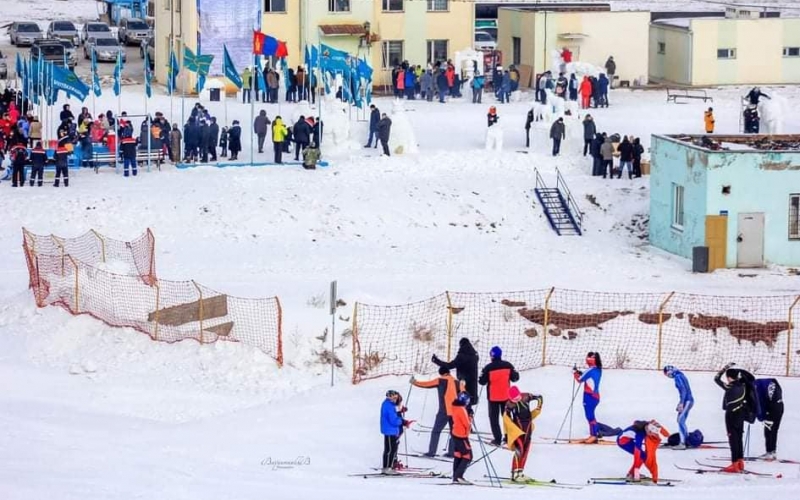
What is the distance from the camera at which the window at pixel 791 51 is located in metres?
59.8

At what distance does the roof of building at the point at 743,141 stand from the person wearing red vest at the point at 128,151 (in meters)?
12.2

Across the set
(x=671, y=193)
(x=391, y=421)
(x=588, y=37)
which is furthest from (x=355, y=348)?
(x=588, y=37)

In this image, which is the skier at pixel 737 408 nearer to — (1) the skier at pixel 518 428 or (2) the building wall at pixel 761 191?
(1) the skier at pixel 518 428

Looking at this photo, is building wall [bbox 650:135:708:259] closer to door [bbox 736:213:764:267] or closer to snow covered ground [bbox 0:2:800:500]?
snow covered ground [bbox 0:2:800:500]

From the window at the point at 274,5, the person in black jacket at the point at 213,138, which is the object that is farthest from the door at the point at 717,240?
the window at the point at 274,5

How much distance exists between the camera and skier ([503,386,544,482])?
20562 millimetres

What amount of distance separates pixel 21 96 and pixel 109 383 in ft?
79.0

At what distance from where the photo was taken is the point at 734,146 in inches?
1533

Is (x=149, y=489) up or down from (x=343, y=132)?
down

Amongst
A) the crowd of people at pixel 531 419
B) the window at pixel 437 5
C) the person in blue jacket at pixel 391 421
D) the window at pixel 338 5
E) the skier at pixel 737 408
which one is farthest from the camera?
the window at pixel 437 5

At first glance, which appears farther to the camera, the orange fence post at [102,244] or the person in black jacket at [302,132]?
the person in black jacket at [302,132]

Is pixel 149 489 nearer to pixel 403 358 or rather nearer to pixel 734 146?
pixel 403 358

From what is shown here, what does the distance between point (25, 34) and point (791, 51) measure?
91.6 feet

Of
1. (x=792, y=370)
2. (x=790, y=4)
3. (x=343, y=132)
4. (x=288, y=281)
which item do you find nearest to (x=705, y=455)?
(x=792, y=370)
